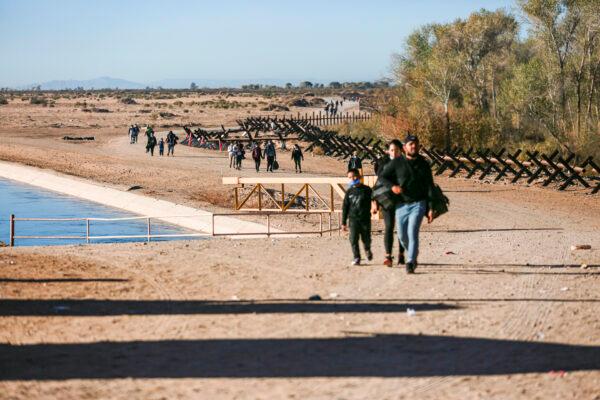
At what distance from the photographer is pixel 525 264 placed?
14.5 metres

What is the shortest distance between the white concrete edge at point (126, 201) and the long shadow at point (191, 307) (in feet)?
34.3

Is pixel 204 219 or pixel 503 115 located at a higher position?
pixel 503 115

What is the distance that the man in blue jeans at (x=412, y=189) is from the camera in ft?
42.1

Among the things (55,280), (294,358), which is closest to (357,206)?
(55,280)

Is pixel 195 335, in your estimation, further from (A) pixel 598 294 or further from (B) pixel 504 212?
(B) pixel 504 212

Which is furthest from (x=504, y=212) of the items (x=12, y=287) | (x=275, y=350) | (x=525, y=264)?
(x=275, y=350)

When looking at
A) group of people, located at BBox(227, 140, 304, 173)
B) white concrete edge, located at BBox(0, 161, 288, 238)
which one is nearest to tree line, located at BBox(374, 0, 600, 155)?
group of people, located at BBox(227, 140, 304, 173)

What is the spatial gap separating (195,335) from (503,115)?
4319 centimetres


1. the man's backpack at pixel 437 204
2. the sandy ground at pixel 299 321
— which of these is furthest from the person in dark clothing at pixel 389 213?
the man's backpack at pixel 437 204

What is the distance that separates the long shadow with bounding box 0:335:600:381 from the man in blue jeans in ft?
11.0

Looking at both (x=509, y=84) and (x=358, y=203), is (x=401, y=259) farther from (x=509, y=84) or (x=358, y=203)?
(x=509, y=84)

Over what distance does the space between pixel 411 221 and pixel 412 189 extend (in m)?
0.41

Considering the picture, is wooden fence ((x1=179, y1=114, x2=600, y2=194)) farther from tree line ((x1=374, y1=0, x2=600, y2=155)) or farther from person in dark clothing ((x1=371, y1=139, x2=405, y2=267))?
person in dark clothing ((x1=371, y1=139, x2=405, y2=267))

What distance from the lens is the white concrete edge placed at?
28375mm
